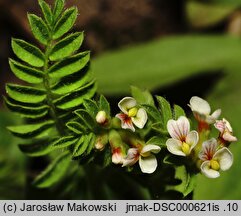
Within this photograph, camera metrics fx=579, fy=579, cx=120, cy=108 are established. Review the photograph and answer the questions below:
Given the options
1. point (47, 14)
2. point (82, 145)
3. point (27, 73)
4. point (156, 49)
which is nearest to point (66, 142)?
point (82, 145)

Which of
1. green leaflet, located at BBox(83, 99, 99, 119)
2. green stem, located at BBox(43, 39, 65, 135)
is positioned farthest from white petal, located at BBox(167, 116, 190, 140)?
A: green stem, located at BBox(43, 39, 65, 135)

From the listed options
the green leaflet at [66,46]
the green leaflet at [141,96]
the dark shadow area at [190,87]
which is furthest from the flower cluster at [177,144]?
the dark shadow area at [190,87]

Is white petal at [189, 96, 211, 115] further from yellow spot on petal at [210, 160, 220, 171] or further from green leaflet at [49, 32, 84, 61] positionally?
green leaflet at [49, 32, 84, 61]

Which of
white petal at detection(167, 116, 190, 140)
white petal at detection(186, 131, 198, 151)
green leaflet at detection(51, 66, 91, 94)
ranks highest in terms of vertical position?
green leaflet at detection(51, 66, 91, 94)

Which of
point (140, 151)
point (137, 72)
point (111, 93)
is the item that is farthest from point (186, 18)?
point (140, 151)

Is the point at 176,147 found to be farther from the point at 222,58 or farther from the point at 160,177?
the point at 222,58

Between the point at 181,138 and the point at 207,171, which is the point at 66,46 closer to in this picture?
the point at 181,138

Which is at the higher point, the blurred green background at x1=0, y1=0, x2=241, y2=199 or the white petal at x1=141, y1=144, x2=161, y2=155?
the blurred green background at x1=0, y1=0, x2=241, y2=199
